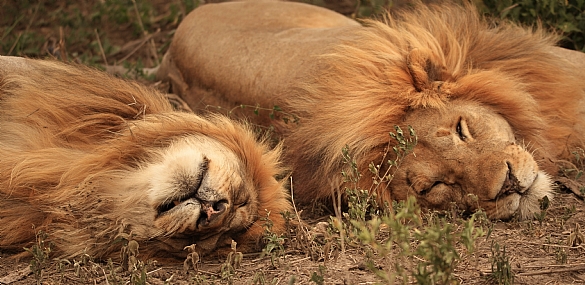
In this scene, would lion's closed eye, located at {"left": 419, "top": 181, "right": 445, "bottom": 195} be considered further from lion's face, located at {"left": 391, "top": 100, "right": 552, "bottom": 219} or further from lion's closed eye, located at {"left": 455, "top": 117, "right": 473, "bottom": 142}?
lion's closed eye, located at {"left": 455, "top": 117, "right": 473, "bottom": 142}

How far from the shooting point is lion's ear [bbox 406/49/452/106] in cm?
368

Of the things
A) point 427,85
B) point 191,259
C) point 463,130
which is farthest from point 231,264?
point 427,85

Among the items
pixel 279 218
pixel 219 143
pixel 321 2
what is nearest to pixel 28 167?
pixel 219 143

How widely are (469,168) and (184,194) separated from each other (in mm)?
1279

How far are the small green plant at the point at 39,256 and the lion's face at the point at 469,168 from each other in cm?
149

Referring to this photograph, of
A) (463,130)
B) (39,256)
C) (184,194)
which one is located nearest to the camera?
(184,194)

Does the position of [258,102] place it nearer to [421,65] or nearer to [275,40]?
→ [275,40]

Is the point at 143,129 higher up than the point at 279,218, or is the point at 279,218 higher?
the point at 143,129

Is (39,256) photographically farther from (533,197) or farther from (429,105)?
(533,197)

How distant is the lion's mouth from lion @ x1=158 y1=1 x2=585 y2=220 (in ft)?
2.63

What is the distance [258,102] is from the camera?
4.44 metres

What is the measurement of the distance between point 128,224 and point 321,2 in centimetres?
429

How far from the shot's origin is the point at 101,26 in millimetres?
6930

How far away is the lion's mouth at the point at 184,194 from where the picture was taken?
A: 2.73m
